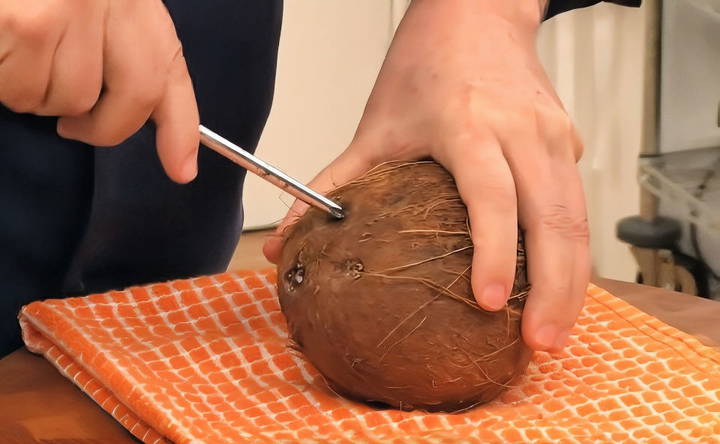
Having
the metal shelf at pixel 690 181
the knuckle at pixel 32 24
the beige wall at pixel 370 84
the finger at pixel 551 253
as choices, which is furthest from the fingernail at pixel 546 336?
the beige wall at pixel 370 84

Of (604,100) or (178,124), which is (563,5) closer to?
(178,124)

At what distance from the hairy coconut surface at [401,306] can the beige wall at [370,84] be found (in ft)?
4.66

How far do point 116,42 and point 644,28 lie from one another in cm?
165

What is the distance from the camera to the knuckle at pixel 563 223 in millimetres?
727

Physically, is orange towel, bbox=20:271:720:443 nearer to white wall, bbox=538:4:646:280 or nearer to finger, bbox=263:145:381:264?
finger, bbox=263:145:381:264

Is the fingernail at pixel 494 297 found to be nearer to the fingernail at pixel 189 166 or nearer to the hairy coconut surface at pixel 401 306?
the hairy coconut surface at pixel 401 306

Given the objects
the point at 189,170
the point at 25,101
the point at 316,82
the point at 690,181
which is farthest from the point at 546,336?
the point at 316,82

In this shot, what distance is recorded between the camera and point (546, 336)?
2.34 feet

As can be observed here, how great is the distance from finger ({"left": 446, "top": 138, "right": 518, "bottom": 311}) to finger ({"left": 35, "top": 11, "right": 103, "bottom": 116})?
256 millimetres

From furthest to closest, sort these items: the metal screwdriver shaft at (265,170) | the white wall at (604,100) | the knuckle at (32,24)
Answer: the white wall at (604,100), the metal screwdriver shaft at (265,170), the knuckle at (32,24)

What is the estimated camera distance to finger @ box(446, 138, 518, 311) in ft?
2.25

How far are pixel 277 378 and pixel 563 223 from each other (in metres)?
0.23

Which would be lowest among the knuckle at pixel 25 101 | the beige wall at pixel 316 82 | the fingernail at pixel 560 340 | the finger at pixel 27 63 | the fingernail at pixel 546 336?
the beige wall at pixel 316 82

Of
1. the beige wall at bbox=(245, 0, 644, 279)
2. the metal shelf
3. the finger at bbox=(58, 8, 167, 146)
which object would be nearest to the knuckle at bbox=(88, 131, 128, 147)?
the finger at bbox=(58, 8, 167, 146)
